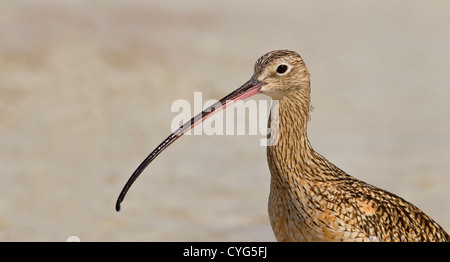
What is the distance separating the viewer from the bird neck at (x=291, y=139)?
5992 mm

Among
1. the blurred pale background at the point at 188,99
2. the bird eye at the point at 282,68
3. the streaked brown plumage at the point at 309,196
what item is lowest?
the streaked brown plumage at the point at 309,196

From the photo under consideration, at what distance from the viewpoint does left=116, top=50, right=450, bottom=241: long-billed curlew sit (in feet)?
19.0

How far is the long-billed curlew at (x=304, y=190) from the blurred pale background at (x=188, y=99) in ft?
6.92

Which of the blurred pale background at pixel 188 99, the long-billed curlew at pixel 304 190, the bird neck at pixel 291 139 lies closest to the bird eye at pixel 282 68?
the long-billed curlew at pixel 304 190

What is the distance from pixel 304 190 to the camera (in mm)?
5910

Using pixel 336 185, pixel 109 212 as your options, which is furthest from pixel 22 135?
pixel 336 185

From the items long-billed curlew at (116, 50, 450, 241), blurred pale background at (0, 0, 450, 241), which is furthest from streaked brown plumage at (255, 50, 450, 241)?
blurred pale background at (0, 0, 450, 241)

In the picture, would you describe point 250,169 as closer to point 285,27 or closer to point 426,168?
point 426,168

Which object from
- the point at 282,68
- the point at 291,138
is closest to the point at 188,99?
the point at 291,138

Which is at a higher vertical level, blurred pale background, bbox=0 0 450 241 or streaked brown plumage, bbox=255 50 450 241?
blurred pale background, bbox=0 0 450 241

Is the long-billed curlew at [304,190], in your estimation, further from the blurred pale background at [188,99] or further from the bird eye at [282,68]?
the blurred pale background at [188,99]

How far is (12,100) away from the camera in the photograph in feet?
32.9

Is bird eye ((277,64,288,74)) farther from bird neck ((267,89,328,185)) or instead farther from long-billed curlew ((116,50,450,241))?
bird neck ((267,89,328,185))
